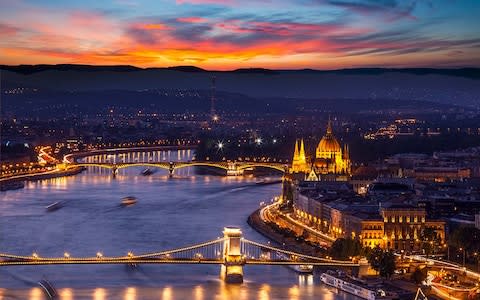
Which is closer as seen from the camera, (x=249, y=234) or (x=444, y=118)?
(x=249, y=234)

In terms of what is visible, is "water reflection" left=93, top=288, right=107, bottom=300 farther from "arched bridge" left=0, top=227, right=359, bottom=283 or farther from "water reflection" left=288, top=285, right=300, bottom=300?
"water reflection" left=288, top=285, right=300, bottom=300

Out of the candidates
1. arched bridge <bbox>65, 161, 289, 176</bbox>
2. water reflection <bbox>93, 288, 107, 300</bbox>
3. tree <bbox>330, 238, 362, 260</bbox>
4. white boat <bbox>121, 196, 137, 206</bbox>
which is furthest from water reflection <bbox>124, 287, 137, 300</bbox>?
arched bridge <bbox>65, 161, 289, 176</bbox>

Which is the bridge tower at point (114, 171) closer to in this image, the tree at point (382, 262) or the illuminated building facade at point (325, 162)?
the illuminated building facade at point (325, 162)

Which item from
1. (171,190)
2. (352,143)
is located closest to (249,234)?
(171,190)

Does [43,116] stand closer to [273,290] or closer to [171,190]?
[171,190]

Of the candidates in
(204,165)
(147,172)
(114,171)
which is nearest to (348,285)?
(114,171)

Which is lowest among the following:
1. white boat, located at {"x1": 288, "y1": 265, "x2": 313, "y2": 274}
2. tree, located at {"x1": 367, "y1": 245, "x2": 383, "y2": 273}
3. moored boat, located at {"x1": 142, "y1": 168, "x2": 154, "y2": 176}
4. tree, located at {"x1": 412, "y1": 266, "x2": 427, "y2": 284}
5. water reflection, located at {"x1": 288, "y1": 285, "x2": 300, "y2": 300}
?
water reflection, located at {"x1": 288, "y1": 285, "x2": 300, "y2": 300}
